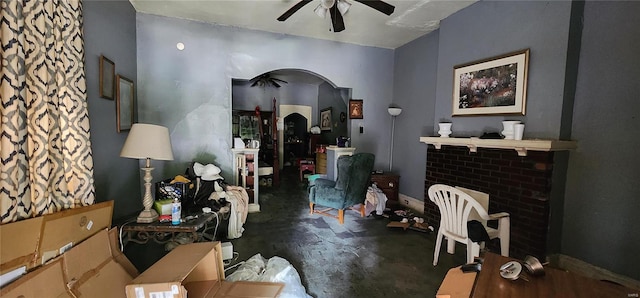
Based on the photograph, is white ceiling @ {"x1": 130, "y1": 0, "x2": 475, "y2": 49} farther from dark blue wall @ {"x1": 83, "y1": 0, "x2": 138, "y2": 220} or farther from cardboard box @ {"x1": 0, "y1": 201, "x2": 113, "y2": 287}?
cardboard box @ {"x1": 0, "y1": 201, "x2": 113, "y2": 287}

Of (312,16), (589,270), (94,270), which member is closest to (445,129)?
(589,270)

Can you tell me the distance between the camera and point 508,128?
2361 mm

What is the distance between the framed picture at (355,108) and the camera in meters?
4.21

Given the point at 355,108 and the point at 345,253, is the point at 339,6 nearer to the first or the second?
the point at 355,108

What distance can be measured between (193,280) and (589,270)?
3.12m

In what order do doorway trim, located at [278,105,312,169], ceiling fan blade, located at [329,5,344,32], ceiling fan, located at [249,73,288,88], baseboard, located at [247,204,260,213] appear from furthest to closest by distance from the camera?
doorway trim, located at [278,105,312,169] < ceiling fan, located at [249,73,288,88] < baseboard, located at [247,204,260,213] < ceiling fan blade, located at [329,5,344,32]

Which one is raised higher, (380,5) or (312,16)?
(312,16)

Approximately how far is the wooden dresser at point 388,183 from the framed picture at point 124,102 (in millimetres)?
3309

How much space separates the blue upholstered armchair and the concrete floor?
0.28 meters

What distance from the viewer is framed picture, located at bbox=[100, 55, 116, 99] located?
2197mm

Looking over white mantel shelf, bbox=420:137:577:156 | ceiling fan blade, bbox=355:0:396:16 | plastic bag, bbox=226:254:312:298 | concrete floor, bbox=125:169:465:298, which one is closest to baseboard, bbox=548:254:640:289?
concrete floor, bbox=125:169:465:298

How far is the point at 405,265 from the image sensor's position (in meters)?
2.29

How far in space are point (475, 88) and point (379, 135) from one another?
5.98ft

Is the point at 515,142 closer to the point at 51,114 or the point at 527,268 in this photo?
the point at 527,268
